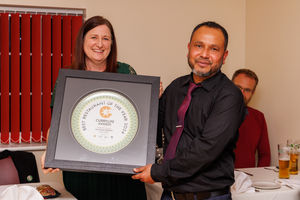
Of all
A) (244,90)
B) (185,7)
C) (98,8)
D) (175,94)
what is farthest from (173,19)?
(175,94)

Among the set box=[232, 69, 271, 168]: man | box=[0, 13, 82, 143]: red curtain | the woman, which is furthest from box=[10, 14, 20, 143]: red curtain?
box=[232, 69, 271, 168]: man

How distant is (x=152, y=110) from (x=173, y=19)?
2049 mm

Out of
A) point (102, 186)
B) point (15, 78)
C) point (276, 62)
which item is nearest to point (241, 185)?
point (102, 186)

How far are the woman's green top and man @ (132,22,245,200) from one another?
497 millimetres

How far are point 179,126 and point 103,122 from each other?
33 centimetres

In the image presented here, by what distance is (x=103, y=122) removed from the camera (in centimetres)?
172

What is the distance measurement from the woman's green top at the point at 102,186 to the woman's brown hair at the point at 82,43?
1.93 feet

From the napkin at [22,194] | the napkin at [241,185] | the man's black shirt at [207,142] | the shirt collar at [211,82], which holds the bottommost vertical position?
the napkin at [241,185]

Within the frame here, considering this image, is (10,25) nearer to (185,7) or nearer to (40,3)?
(40,3)

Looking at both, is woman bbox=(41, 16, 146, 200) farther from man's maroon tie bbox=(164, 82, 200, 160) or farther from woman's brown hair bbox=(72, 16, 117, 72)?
man's maroon tie bbox=(164, 82, 200, 160)

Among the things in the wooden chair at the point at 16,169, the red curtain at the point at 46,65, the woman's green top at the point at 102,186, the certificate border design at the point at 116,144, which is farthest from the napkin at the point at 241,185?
the red curtain at the point at 46,65

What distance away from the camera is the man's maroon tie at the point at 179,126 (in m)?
1.64

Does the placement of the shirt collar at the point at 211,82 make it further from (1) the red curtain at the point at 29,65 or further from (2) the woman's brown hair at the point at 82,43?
(1) the red curtain at the point at 29,65

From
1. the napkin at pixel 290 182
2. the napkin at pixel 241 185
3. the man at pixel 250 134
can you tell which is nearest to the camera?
the napkin at pixel 241 185
